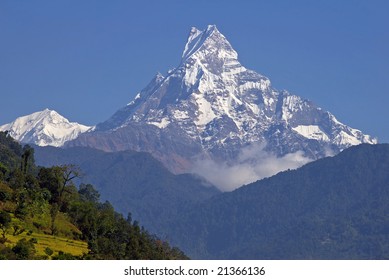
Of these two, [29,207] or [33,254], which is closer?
[33,254]

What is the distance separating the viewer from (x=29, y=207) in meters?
200
